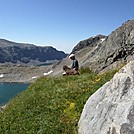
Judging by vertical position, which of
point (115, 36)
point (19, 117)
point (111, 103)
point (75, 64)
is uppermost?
point (115, 36)

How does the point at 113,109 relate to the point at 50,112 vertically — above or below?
above

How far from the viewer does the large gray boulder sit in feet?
30.7

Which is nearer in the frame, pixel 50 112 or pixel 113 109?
pixel 113 109

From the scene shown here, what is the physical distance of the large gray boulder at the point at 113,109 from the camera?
30.7 ft

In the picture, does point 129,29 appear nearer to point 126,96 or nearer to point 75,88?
point 75,88

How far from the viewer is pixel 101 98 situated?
11984mm

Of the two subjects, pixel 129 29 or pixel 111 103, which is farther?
pixel 129 29

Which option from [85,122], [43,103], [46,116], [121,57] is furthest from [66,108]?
[121,57]

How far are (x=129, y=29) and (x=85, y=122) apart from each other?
263 ft

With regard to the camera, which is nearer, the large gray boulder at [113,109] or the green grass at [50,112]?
the large gray boulder at [113,109]

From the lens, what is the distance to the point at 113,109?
1044 centimetres

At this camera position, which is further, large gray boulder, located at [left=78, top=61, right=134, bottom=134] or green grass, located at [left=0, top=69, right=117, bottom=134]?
green grass, located at [left=0, top=69, right=117, bottom=134]

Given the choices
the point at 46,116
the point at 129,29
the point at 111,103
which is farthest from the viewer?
the point at 129,29

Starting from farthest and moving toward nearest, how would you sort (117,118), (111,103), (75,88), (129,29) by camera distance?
1. (129,29)
2. (75,88)
3. (111,103)
4. (117,118)
